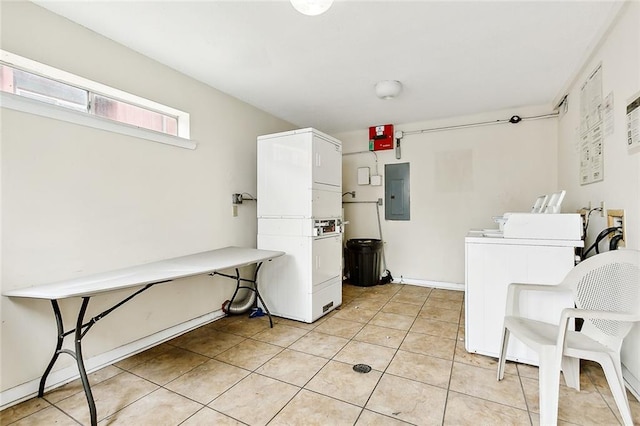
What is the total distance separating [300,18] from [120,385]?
2781mm

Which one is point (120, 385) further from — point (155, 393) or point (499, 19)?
point (499, 19)

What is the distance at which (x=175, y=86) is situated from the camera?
270cm

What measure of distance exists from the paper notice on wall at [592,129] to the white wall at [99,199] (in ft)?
11.3

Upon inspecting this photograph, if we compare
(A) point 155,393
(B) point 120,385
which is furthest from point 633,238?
(B) point 120,385

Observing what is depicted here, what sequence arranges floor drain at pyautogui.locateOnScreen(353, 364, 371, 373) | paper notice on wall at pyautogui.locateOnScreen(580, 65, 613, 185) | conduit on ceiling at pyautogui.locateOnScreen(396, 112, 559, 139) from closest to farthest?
floor drain at pyautogui.locateOnScreen(353, 364, 371, 373), paper notice on wall at pyautogui.locateOnScreen(580, 65, 613, 185), conduit on ceiling at pyautogui.locateOnScreen(396, 112, 559, 139)

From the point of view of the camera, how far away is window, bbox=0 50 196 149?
1.80m

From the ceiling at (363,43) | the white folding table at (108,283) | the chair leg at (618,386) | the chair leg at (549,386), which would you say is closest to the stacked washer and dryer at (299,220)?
the white folding table at (108,283)

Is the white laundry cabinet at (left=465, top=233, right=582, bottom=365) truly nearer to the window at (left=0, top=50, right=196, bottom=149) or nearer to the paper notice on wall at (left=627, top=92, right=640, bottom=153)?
the paper notice on wall at (left=627, top=92, right=640, bottom=153)

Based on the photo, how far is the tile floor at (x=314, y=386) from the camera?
1591 mm

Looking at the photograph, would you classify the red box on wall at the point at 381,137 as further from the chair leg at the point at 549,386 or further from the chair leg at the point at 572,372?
the chair leg at the point at 549,386

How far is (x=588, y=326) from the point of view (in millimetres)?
1722

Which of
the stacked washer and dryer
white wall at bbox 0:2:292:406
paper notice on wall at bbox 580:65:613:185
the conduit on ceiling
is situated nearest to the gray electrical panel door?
the conduit on ceiling

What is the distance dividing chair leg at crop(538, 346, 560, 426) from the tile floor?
0.14 metres

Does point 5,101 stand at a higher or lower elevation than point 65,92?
lower
